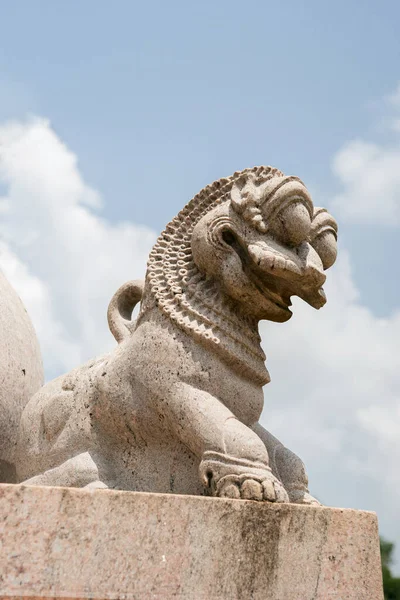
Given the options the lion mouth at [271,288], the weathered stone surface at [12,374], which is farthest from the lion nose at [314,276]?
the weathered stone surface at [12,374]

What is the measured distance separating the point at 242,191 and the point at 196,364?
104cm

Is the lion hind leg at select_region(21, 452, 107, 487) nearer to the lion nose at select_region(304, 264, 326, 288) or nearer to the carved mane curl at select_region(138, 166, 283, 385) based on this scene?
the carved mane curl at select_region(138, 166, 283, 385)

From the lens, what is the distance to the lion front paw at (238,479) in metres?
3.82

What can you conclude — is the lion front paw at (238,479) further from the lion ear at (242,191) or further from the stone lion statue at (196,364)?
the lion ear at (242,191)

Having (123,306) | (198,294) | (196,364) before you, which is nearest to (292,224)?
(198,294)

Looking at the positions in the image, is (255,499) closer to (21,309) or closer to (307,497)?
(307,497)

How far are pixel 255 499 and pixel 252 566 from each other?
0.31 m

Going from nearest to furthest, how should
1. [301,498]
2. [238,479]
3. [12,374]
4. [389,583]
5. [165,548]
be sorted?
[165,548], [238,479], [301,498], [12,374], [389,583]

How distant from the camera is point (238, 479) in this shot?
12.7 ft

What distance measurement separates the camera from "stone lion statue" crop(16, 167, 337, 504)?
4176 mm

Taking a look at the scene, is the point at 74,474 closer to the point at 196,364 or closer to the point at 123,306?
the point at 196,364

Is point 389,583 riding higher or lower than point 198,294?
higher

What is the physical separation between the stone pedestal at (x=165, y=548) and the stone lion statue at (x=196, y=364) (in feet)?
1.06

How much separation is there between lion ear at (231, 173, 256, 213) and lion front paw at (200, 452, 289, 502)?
4.60ft
